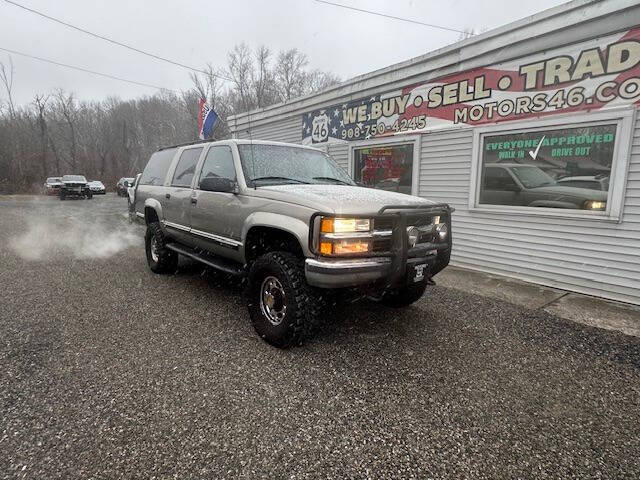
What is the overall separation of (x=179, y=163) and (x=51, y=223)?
10088 millimetres

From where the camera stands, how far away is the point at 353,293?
3.11m

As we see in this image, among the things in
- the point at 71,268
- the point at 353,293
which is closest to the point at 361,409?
the point at 353,293

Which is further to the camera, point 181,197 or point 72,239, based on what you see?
point 72,239

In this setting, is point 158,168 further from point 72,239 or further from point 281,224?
point 72,239

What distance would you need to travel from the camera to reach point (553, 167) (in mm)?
5434

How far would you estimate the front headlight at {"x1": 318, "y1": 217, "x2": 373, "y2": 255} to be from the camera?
9.41ft

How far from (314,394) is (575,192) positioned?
486 centimetres

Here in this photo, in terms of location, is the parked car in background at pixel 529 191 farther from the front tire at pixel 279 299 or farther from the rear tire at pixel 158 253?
the rear tire at pixel 158 253

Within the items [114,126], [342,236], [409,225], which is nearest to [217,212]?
[342,236]

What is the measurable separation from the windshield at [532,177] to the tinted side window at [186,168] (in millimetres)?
4853

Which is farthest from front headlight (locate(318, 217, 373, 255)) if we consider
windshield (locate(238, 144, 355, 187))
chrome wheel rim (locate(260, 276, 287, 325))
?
windshield (locate(238, 144, 355, 187))

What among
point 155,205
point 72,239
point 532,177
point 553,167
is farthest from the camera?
point 72,239

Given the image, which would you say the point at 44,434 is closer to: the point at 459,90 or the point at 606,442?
the point at 606,442

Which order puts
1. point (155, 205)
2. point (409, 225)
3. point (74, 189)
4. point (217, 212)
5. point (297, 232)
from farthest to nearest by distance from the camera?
point (74, 189) < point (155, 205) < point (217, 212) < point (409, 225) < point (297, 232)
